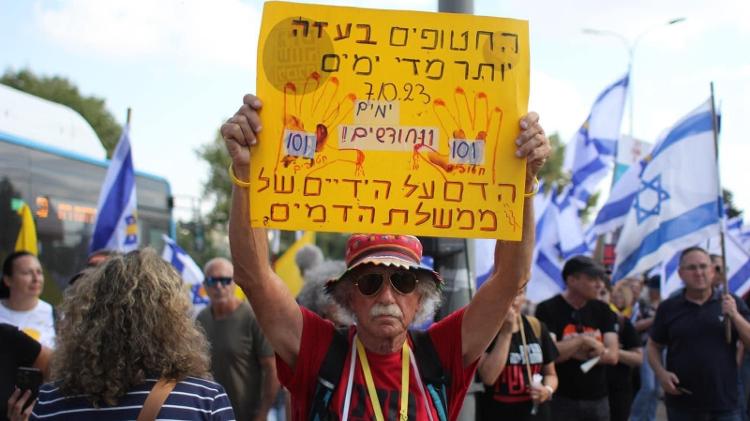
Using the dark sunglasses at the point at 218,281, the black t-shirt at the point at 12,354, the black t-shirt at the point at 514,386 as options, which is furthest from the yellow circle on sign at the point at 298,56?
the dark sunglasses at the point at 218,281

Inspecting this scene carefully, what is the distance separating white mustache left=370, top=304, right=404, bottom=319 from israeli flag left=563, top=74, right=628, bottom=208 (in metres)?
8.34

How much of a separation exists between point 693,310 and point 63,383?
5174mm

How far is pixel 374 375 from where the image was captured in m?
2.76

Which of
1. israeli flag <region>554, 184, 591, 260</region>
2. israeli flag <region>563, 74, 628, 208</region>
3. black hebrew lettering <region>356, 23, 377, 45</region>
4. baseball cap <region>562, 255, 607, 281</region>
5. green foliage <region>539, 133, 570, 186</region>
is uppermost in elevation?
green foliage <region>539, 133, 570, 186</region>

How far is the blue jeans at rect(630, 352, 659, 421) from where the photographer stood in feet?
31.2

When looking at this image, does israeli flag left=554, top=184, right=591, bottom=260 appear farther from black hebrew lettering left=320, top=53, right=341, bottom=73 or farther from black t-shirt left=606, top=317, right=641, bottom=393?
black hebrew lettering left=320, top=53, right=341, bottom=73

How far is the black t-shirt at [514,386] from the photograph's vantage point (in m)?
5.53

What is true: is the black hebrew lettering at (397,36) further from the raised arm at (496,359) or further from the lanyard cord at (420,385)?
the raised arm at (496,359)

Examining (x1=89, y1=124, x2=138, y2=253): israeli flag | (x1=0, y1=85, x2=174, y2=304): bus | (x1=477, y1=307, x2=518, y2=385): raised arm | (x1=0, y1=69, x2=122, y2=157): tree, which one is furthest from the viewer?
(x1=0, y1=69, x2=122, y2=157): tree

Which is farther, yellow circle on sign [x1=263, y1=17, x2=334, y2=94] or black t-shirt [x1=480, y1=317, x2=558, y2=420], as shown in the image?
black t-shirt [x1=480, y1=317, x2=558, y2=420]

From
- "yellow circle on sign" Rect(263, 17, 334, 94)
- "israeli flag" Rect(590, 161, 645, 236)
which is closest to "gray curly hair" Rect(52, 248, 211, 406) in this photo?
"yellow circle on sign" Rect(263, 17, 334, 94)

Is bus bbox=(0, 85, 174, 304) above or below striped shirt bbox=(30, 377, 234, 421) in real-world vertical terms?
above

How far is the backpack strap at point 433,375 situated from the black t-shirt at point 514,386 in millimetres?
2740

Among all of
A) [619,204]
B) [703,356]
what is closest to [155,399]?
[703,356]
